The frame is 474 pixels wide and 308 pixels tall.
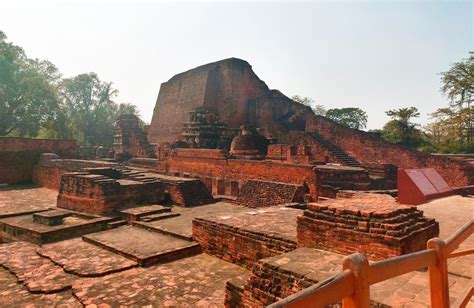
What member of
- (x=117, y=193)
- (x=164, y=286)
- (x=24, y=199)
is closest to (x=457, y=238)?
(x=164, y=286)

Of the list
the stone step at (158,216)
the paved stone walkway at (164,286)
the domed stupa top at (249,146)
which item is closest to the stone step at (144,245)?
the paved stone walkway at (164,286)

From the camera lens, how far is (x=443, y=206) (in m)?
6.93

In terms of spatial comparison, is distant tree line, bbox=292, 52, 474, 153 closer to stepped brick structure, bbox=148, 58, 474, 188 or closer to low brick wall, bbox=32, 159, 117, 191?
stepped brick structure, bbox=148, 58, 474, 188

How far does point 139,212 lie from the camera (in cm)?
792

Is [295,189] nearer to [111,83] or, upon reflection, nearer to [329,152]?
[329,152]

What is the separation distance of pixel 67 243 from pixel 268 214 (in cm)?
409

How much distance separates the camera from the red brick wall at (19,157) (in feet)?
52.6

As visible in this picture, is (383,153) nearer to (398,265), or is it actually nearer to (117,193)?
(117,193)

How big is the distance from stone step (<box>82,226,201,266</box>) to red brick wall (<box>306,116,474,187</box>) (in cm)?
1167

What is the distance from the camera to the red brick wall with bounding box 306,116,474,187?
1247 cm

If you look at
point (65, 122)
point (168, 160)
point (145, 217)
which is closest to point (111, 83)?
point (65, 122)

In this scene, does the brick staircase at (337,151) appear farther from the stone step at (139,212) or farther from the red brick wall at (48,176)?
the red brick wall at (48,176)

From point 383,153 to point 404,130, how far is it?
8.27 meters

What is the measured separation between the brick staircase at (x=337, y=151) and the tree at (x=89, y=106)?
2706 centimetres
